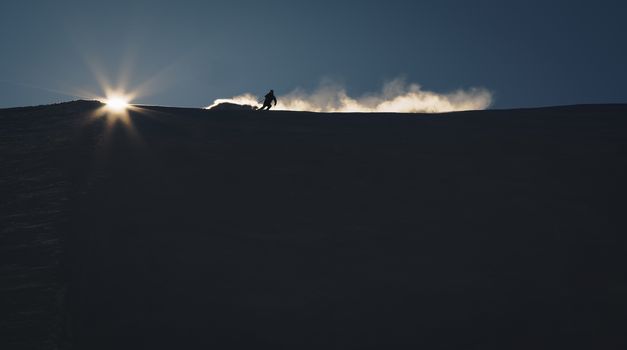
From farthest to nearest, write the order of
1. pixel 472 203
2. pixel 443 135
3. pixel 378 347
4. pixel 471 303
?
pixel 443 135 < pixel 472 203 < pixel 471 303 < pixel 378 347

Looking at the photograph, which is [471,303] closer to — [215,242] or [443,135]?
[215,242]

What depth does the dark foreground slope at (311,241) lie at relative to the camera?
6.50 m

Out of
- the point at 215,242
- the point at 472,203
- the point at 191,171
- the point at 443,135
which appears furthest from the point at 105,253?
the point at 443,135

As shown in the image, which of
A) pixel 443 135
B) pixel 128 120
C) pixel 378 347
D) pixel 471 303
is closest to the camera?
pixel 378 347

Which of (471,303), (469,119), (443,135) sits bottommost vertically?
(471,303)

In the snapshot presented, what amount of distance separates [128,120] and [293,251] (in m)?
9.20

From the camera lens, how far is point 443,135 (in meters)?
14.9

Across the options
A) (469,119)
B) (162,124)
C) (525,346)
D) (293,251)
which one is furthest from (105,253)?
(469,119)

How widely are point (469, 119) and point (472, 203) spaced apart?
779 centimetres

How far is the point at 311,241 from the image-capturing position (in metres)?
8.44

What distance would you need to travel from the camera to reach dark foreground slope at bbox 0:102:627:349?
6.50m

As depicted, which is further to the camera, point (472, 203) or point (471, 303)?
point (472, 203)

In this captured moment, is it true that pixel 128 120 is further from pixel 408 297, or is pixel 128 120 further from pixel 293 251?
pixel 408 297

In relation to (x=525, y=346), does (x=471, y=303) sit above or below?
above
